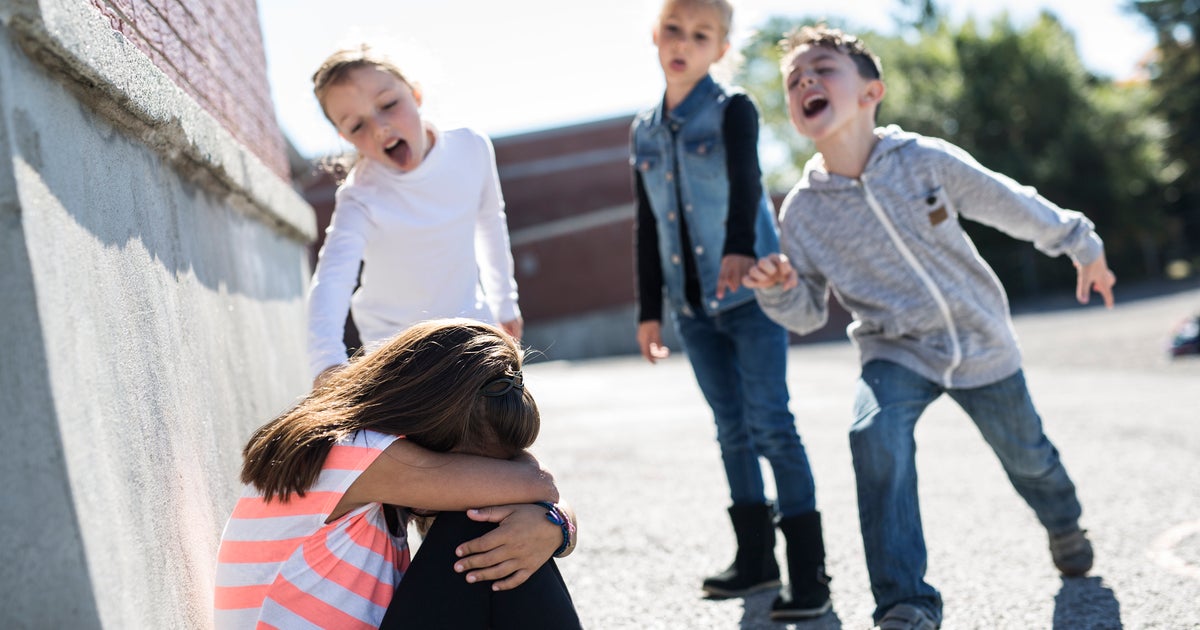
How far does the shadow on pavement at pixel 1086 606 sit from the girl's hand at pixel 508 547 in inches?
65.1

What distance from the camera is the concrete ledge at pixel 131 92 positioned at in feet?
6.40

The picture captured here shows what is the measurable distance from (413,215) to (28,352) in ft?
5.89

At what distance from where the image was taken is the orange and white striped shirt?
2.29 meters

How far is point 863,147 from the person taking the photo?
3664 mm

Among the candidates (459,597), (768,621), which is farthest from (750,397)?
(459,597)

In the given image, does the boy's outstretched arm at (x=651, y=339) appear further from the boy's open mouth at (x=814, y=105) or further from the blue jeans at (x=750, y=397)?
the boy's open mouth at (x=814, y=105)

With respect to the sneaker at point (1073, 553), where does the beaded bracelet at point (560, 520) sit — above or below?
above

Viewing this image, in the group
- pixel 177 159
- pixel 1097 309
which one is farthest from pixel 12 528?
pixel 1097 309

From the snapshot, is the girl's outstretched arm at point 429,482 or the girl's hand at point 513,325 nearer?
the girl's outstretched arm at point 429,482

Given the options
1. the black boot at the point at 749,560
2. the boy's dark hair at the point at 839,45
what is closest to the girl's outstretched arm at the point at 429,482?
the black boot at the point at 749,560

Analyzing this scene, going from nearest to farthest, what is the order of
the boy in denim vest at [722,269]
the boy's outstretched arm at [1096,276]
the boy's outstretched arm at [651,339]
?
the boy's outstretched arm at [1096,276]
the boy in denim vest at [722,269]
the boy's outstretched arm at [651,339]

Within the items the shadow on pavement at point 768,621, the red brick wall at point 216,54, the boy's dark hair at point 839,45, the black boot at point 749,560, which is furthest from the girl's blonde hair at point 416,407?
the boy's dark hair at point 839,45

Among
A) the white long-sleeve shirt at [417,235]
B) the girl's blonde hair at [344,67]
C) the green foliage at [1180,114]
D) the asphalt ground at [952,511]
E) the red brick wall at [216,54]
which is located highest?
the green foliage at [1180,114]

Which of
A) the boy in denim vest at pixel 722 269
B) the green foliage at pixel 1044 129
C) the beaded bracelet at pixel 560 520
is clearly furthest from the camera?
the green foliage at pixel 1044 129
